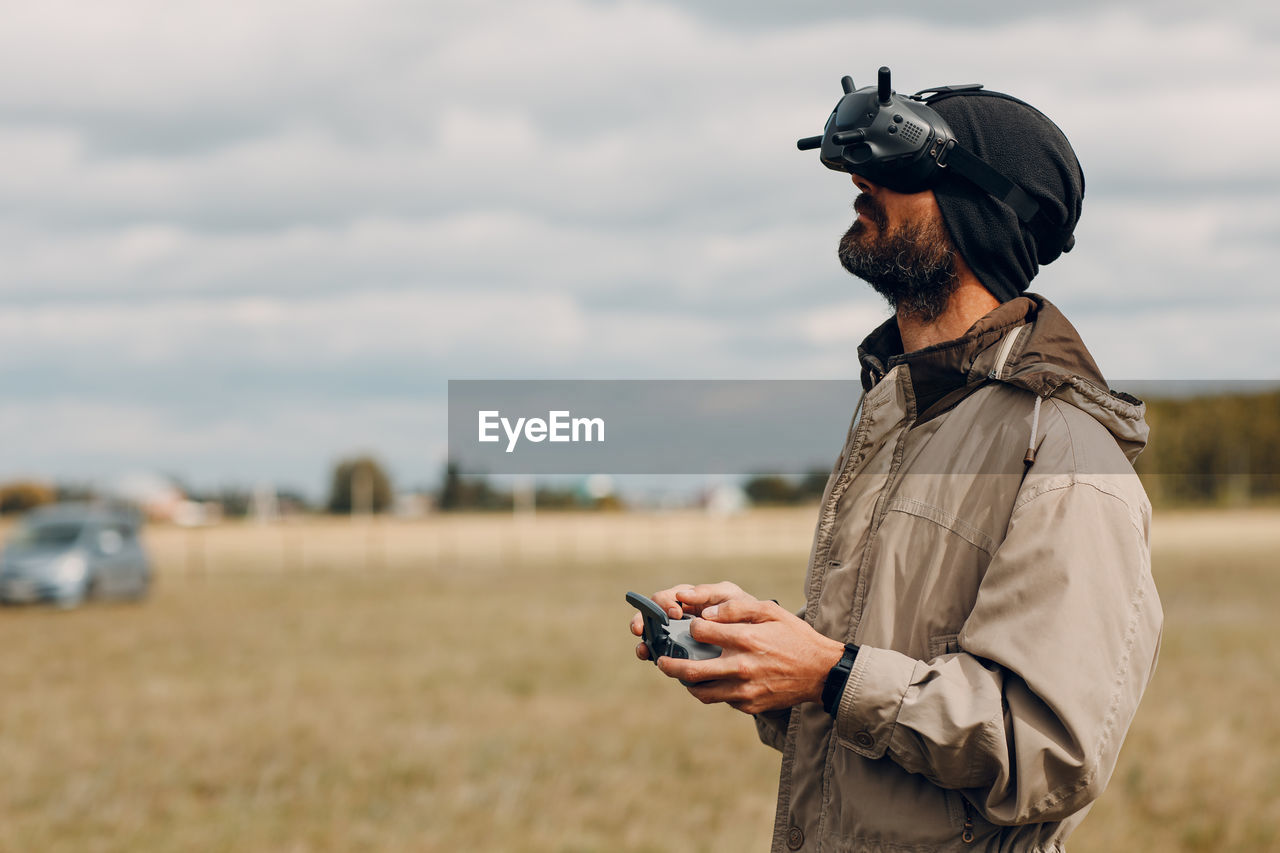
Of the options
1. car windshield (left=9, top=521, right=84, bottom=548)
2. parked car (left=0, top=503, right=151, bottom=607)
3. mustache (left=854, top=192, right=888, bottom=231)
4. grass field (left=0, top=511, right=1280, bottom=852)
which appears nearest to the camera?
mustache (left=854, top=192, right=888, bottom=231)

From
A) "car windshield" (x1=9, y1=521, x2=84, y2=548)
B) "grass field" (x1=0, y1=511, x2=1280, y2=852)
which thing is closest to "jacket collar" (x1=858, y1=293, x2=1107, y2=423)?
"grass field" (x1=0, y1=511, x2=1280, y2=852)

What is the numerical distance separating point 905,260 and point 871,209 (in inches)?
5.9

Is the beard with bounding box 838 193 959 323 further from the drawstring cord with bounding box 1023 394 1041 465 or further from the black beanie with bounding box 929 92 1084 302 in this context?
the drawstring cord with bounding box 1023 394 1041 465

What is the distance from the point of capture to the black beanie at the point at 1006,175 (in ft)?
7.96

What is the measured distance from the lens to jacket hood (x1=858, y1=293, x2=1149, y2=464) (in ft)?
7.35

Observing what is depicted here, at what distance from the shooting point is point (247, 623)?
870 inches

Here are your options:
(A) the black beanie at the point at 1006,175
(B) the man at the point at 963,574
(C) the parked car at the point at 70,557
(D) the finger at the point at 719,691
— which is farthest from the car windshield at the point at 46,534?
(A) the black beanie at the point at 1006,175

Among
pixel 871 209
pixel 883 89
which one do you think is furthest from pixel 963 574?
pixel 883 89

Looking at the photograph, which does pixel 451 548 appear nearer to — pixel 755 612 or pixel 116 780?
pixel 116 780

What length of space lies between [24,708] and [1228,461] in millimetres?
104519

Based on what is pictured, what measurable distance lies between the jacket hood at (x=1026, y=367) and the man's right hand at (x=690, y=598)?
0.59 m

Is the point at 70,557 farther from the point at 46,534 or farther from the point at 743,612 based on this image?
the point at 743,612

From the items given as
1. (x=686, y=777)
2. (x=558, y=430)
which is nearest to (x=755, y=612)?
(x=558, y=430)

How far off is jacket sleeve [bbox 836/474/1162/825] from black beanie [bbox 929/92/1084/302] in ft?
1.86
